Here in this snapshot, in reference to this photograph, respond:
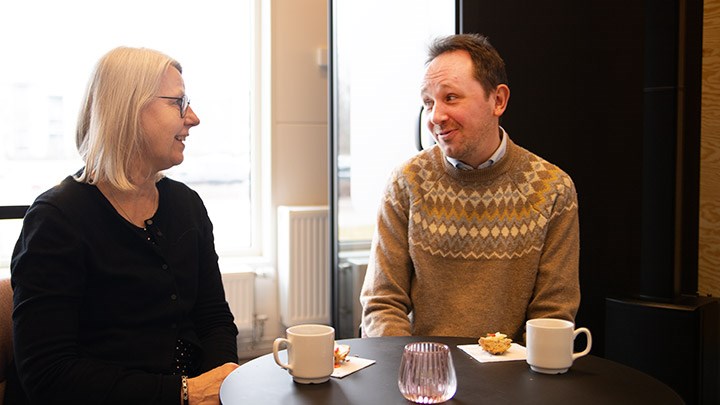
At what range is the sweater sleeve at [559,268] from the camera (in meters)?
1.92

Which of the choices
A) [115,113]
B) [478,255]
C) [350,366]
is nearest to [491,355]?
[350,366]

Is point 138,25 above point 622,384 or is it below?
above

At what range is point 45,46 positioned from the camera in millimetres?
3691

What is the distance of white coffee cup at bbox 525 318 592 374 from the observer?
→ 1.35 metres

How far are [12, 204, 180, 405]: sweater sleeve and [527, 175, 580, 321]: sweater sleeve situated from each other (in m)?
0.92

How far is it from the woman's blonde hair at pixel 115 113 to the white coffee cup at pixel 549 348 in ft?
2.95

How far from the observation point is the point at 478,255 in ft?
6.42

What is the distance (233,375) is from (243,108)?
2912mm

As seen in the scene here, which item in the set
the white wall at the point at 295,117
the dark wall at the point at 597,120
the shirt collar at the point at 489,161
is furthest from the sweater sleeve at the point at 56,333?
the white wall at the point at 295,117

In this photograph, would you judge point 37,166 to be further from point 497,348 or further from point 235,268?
point 497,348

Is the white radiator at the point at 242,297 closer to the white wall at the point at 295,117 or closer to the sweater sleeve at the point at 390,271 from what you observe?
the white wall at the point at 295,117

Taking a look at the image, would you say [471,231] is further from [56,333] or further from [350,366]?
[56,333]

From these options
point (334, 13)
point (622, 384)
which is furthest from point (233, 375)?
point (334, 13)

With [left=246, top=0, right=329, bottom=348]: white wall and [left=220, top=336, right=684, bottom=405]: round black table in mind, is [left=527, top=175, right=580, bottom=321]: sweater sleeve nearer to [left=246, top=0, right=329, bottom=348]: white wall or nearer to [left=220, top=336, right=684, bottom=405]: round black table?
[left=220, top=336, right=684, bottom=405]: round black table
